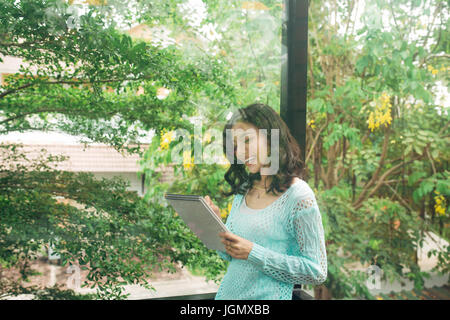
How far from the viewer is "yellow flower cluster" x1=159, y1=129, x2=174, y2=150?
1.79 meters

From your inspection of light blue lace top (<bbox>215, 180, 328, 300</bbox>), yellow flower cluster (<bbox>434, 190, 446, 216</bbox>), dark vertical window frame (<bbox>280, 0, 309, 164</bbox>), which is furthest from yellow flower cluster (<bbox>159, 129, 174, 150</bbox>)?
yellow flower cluster (<bbox>434, 190, 446, 216</bbox>)

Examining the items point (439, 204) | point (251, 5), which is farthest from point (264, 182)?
point (439, 204)

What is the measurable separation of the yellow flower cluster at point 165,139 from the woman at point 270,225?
0.58m

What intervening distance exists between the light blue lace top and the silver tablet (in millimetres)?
79

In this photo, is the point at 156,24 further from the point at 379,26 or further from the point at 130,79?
the point at 379,26

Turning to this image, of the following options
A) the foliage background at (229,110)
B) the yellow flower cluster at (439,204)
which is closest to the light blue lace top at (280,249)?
the foliage background at (229,110)

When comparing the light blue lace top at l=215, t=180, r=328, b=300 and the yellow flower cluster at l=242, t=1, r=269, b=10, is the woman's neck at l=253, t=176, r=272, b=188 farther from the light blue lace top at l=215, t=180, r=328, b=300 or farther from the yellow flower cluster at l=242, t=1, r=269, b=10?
the yellow flower cluster at l=242, t=1, r=269, b=10

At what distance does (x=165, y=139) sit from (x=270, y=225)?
2.79ft

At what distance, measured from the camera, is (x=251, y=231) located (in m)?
1.15

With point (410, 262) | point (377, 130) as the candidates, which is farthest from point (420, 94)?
point (410, 262)

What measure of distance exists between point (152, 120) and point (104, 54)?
37cm

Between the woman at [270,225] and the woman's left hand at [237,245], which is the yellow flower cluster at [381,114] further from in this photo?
the woman's left hand at [237,245]

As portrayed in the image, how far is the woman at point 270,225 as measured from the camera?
108 centimetres

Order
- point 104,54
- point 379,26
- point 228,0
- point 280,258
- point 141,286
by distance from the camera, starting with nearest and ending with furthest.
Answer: point 280,258 < point 104,54 < point 141,286 < point 228,0 < point 379,26
